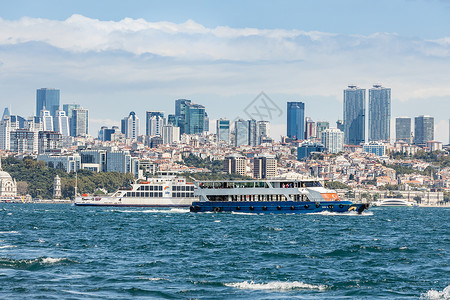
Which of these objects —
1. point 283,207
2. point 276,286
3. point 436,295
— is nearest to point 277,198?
point 283,207

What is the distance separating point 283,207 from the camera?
91.4 metres

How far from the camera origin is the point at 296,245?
4991cm

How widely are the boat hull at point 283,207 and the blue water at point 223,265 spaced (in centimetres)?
2837

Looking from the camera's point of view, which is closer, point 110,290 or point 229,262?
point 110,290

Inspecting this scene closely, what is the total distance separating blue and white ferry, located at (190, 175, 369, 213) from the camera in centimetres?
9119

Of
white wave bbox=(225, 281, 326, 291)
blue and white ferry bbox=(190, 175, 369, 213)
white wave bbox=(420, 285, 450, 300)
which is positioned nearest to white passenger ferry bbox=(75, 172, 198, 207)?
blue and white ferry bbox=(190, 175, 369, 213)

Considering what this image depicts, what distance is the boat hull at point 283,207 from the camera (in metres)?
90.8

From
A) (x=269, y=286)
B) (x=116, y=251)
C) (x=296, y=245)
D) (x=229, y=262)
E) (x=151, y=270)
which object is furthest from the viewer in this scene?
(x=296, y=245)

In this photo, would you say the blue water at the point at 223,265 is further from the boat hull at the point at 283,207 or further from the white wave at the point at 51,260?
the boat hull at the point at 283,207

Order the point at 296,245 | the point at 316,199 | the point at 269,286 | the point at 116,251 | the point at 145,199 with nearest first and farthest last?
the point at 269,286, the point at 116,251, the point at 296,245, the point at 316,199, the point at 145,199

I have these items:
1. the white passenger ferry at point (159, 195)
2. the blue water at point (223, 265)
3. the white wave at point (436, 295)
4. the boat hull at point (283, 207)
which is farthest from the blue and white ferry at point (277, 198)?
the white wave at point (436, 295)

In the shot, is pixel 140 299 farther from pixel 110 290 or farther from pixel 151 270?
pixel 151 270

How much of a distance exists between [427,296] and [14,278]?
16271 millimetres

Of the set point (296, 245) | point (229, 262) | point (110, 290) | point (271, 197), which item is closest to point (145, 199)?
point (271, 197)
